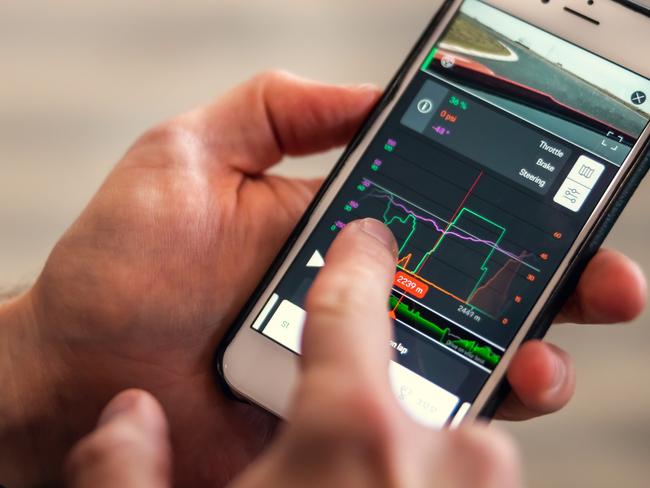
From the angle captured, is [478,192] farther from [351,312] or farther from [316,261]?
[351,312]

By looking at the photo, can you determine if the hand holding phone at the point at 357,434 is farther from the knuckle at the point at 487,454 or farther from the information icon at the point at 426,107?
the information icon at the point at 426,107

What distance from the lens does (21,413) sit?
0.63 m

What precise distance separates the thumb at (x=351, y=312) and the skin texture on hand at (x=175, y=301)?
7.6 inches

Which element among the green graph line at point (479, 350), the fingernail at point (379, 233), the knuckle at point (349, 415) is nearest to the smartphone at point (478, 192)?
the green graph line at point (479, 350)

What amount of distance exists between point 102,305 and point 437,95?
1.12 feet

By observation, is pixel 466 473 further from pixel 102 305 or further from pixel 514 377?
pixel 102 305

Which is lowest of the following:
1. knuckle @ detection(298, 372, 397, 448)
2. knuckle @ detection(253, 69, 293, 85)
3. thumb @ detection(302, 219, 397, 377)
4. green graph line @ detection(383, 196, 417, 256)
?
knuckle @ detection(298, 372, 397, 448)

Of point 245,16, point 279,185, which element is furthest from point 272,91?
point 245,16

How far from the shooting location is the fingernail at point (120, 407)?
45 centimetres

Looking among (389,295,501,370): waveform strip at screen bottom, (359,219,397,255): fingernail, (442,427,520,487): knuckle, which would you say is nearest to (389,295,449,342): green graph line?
(389,295,501,370): waveform strip at screen bottom

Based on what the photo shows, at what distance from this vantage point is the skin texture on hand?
60 cm

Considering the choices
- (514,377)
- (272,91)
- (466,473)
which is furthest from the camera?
(272,91)

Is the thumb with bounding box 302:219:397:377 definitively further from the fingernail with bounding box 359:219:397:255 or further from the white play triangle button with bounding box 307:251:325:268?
the white play triangle button with bounding box 307:251:325:268

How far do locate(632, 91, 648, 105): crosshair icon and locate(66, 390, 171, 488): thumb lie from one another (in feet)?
1.49
